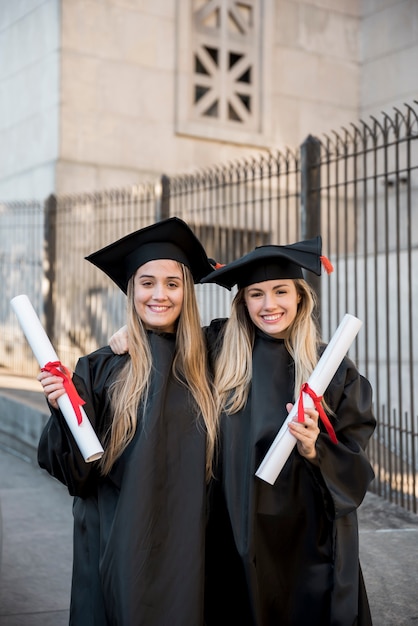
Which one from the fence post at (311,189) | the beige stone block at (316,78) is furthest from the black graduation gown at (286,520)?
the beige stone block at (316,78)

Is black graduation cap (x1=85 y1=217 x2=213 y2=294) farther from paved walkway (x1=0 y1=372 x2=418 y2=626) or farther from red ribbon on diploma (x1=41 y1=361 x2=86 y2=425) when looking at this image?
paved walkway (x1=0 y1=372 x2=418 y2=626)

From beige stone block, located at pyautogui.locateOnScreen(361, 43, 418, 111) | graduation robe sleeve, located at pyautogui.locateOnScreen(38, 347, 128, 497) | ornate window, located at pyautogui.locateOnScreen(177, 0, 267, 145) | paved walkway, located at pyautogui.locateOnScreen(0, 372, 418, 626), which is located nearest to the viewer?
graduation robe sleeve, located at pyautogui.locateOnScreen(38, 347, 128, 497)

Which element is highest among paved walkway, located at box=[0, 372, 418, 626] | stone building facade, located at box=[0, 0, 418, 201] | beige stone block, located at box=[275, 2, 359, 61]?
beige stone block, located at box=[275, 2, 359, 61]

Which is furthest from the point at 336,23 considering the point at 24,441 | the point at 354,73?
the point at 24,441

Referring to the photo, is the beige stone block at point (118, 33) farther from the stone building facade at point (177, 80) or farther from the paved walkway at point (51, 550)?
the paved walkway at point (51, 550)

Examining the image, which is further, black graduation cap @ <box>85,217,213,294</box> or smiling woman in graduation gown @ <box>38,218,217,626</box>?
black graduation cap @ <box>85,217,213,294</box>

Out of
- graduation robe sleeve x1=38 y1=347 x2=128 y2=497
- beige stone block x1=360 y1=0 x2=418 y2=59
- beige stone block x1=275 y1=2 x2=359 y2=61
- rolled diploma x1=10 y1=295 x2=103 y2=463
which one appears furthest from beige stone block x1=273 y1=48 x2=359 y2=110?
rolled diploma x1=10 y1=295 x2=103 y2=463

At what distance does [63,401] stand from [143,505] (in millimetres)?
498

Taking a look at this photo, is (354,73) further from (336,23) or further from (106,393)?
(106,393)

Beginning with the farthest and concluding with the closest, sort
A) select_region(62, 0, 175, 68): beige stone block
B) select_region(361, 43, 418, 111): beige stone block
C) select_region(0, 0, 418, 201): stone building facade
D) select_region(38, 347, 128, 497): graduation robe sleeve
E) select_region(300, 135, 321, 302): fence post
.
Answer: select_region(361, 43, 418, 111): beige stone block < select_region(0, 0, 418, 201): stone building facade < select_region(62, 0, 175, 68): beige stone block < select_region(300, 135, 321, 302): fence post < select_region(38, 347, 128, 497): graduation robe sleeve

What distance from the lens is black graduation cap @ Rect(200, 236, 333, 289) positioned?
3.33 meters

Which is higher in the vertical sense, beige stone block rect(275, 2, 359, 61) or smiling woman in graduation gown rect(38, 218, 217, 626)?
beige stone block rect(275, 2, 359, 61)

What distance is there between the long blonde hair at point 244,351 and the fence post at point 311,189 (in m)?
3.68

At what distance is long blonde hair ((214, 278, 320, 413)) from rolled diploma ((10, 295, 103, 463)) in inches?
22.7
